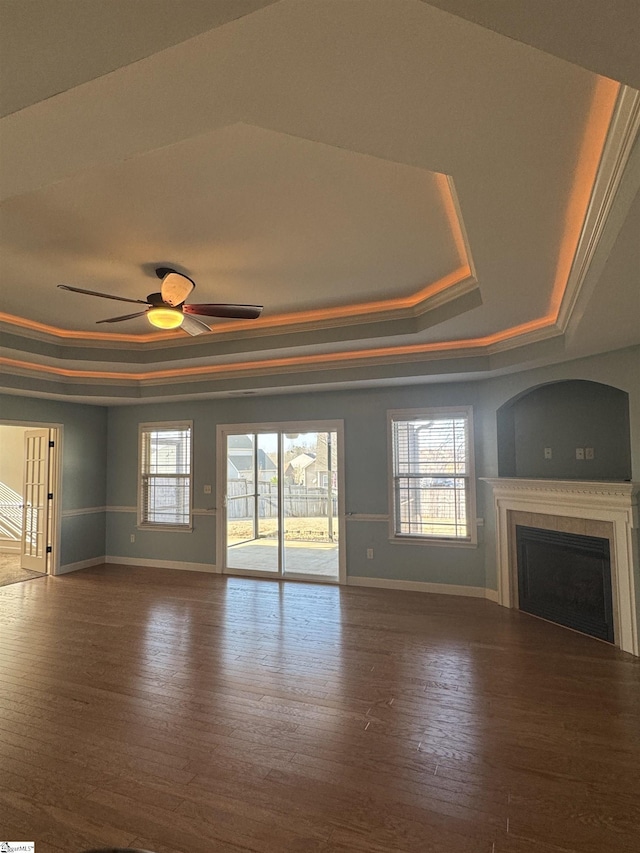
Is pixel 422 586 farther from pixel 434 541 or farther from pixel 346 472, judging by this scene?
pixel 346 472

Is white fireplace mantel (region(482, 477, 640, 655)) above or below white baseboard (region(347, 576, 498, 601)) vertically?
above

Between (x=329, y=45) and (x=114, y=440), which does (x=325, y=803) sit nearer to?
(x=329, y=45)

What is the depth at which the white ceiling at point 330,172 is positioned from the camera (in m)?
1.19

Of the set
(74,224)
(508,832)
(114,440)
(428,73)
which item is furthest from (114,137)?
(114,440)

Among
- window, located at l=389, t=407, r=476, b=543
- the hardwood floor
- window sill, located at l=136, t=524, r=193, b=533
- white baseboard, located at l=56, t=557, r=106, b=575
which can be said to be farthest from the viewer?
window sill, located at l=136, t=524, r=193, b=533

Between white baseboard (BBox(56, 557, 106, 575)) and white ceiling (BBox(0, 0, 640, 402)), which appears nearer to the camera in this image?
white ceiling (BBox(0, 0, 640, 402))

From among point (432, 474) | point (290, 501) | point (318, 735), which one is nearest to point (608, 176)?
point (318, 735)

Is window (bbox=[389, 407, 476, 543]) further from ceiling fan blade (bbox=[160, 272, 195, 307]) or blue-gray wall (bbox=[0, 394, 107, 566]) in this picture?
blue-gray wall (bbox=[0, 394, 107, 566])

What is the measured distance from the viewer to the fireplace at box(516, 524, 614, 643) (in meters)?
4.24

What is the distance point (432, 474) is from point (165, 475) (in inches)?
163

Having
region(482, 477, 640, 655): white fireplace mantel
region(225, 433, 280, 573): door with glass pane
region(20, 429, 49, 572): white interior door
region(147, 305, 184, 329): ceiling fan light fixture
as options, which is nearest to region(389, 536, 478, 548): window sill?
region(482, 477, 640, 655): white fireplace mantel

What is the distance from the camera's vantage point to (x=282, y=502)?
6.48 meters

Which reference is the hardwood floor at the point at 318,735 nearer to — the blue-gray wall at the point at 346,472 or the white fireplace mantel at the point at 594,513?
the white fireplace mantel at the point at 594,513

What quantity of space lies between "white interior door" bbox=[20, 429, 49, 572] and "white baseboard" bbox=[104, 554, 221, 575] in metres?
1.03
